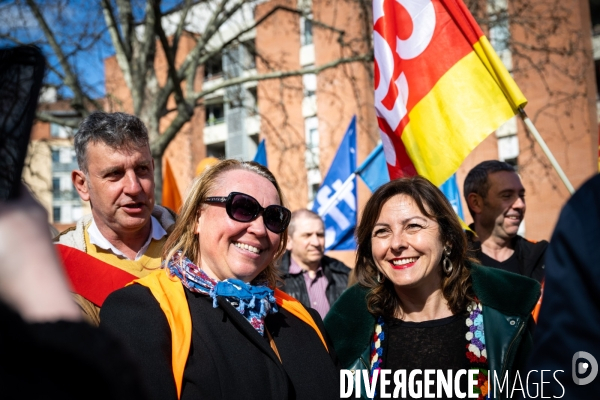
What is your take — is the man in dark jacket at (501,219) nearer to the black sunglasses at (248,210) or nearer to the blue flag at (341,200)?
the black sunglasses at (248,210)

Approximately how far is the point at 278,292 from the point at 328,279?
11.0ft

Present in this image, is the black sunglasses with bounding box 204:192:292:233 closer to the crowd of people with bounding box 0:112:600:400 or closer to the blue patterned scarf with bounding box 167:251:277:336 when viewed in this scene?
the crowd of people with bounding box 0:112:600:400

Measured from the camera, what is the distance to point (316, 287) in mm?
5957

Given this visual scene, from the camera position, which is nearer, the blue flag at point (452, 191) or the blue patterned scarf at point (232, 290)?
the blue patterned scarf at point (232, 290)

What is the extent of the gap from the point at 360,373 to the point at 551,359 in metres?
1.85

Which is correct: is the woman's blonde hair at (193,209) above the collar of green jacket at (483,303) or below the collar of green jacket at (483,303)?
above

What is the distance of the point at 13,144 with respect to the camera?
807 mm

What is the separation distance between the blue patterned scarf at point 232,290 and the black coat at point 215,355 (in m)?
0.04

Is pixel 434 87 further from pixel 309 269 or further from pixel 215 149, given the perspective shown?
pixel 215 149

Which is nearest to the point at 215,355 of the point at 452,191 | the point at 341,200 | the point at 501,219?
the point at 501,219

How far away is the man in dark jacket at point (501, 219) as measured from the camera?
4391 mm

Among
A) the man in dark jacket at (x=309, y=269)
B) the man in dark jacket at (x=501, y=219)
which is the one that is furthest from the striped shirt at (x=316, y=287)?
the man in dark jacket at (x=501, y=219)

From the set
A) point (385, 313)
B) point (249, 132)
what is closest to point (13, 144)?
point (385, 313)

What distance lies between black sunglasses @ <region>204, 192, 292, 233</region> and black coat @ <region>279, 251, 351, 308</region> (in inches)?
126
